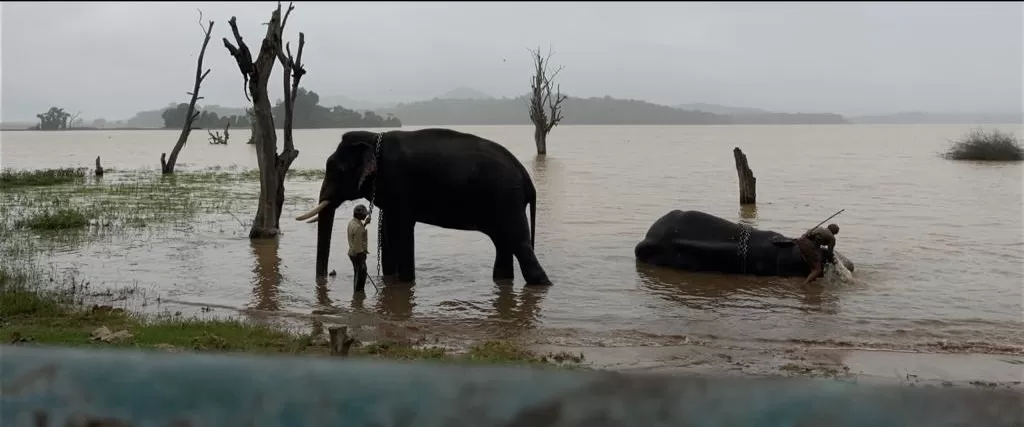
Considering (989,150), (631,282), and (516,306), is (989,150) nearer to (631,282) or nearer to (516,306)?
(631,282)

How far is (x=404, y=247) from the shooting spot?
10.7 meters

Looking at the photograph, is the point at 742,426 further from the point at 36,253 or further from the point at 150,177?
the point at 150,177

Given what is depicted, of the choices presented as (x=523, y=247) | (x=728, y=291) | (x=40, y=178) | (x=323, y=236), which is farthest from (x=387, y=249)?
(x=40, y=178)

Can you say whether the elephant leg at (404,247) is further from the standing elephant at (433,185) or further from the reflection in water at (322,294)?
the reflection in water at (322,294)

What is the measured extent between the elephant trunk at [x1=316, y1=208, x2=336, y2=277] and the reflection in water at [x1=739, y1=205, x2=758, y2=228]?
1030cm

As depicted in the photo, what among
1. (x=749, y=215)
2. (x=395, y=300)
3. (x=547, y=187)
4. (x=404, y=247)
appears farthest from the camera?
(x=547, y=187)

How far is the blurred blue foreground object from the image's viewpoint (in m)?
1.31

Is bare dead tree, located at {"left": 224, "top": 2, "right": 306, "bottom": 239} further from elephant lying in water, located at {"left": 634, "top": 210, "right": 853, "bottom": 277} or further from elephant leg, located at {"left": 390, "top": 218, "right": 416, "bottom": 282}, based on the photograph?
elephant lying in water, located at {"left": 634, "top": 210, "right": 853, "bottom": 277}

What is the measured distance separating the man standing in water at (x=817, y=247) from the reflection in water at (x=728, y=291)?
403 millimetres

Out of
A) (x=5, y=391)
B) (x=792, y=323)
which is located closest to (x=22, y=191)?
(x=792, y=323)

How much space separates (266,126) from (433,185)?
5493mm

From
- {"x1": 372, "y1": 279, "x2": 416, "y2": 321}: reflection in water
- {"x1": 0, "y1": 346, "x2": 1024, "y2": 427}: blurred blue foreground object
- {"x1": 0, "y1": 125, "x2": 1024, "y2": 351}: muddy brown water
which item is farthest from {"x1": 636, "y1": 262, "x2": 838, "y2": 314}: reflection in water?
{"x1": 0, "y1": 346, "x2": 1024, "y2": 427}: blurred blue foreground object

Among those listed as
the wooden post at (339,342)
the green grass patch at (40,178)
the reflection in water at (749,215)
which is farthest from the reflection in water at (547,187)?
the green grass patch at (40,178)

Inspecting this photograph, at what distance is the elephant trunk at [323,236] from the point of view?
10734 millimetres
